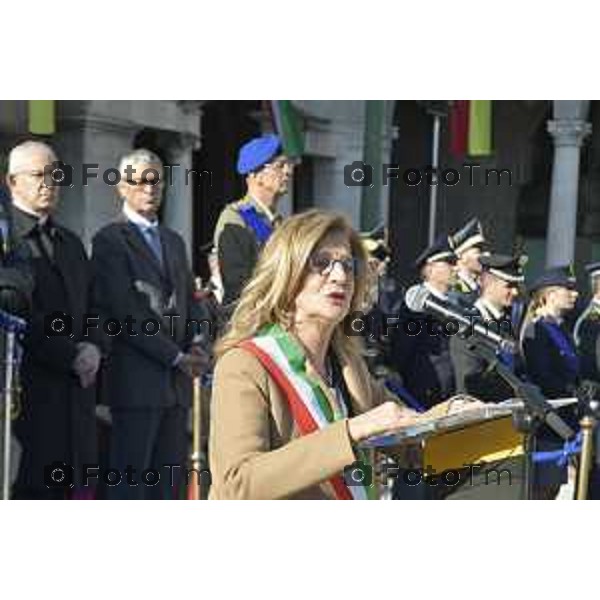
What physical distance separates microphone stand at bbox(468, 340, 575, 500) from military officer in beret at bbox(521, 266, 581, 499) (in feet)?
0.30

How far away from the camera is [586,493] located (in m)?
4.31

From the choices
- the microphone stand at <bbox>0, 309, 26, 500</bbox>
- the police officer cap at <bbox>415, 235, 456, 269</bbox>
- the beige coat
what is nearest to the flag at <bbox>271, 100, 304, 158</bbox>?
the police officer cap at <bbox>415, 235, 456, 269</bbox>

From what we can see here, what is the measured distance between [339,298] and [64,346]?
6.19 feet

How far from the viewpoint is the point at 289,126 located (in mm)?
3832

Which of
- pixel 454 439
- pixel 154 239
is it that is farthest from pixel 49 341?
pixel 454 439

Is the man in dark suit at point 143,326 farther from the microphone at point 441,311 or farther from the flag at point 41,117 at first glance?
the microphone at point 441,311

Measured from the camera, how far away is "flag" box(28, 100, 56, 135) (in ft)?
12.0

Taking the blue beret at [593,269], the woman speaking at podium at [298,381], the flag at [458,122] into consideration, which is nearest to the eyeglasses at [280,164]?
the flag at [458,122]

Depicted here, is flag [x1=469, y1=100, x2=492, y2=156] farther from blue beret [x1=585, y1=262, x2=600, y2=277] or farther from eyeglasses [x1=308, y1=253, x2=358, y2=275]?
eyeglasses [x1=308, y1=253, x2=358, y2=275]

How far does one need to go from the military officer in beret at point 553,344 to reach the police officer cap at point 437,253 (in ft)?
1.42

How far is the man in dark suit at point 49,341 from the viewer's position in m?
3.80
